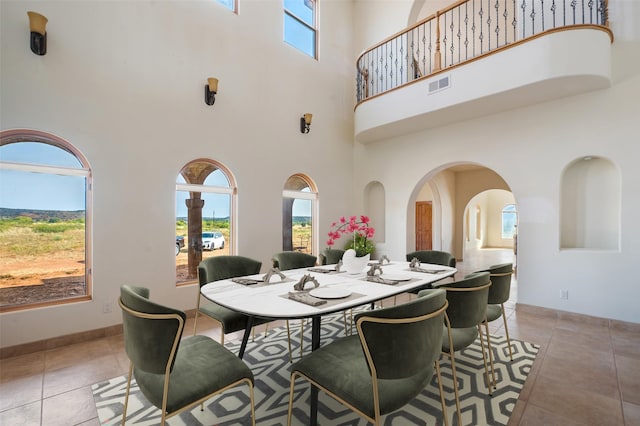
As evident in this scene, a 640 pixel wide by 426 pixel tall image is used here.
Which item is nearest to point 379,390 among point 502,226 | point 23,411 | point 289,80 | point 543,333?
point 23,411

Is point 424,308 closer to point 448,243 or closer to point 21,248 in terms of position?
point 21,248

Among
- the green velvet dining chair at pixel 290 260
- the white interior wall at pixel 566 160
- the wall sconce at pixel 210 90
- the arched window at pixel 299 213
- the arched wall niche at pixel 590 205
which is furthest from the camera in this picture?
the arched window at pixel 299 213

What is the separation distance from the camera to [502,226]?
1505 cm

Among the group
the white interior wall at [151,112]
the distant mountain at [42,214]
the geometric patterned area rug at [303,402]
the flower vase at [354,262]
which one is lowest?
the geometric patterned area rug at [303,402]

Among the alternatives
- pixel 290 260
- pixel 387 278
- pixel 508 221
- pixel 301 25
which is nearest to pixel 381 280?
pixel 387 278

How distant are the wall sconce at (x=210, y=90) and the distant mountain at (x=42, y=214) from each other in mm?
1975

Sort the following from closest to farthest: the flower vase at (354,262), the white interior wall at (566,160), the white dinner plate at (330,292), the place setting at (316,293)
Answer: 1. the place setting at (316,293)
2. the white dinner plate at (330,292)
3. the flower vase at (354,262)
4. the white interior wall at (566,160)

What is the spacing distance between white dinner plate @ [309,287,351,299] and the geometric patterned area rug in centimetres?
76

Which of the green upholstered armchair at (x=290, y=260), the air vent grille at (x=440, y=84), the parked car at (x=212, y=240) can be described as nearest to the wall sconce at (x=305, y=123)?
the air vent grille at (x=440, y=84)

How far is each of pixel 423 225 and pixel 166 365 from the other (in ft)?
29.4

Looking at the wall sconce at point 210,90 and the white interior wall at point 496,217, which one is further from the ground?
the wall sconce at point 210,90

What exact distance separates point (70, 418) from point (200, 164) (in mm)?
2951

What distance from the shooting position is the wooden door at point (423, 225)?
9336 mm

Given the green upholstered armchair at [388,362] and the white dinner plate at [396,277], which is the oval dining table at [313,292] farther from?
the green upholstered armchair at [388,362]
